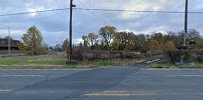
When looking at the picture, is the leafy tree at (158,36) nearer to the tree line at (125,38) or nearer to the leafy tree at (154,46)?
the tree line at (125,38)

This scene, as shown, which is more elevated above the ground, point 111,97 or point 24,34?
point 24,34

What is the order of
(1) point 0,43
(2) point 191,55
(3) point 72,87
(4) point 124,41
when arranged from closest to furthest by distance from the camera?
1. (3) point 72,87
2. (2) point 191,55
3. (4) point 124,41
4. (1) point 0,43

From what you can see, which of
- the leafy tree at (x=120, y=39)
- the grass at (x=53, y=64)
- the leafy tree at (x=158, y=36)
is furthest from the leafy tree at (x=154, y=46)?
the grass at (x=53, y=64)

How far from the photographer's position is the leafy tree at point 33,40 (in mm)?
90312

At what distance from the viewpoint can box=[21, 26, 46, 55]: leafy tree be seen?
9031 centimetres

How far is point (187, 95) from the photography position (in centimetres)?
961

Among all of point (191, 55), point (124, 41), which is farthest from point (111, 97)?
point (124, 41)

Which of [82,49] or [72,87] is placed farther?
[82,49]

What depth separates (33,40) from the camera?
90.7 meters

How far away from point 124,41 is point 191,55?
76884mm

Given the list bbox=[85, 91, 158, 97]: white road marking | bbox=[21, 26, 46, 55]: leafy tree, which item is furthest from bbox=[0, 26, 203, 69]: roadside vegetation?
bbox=[85, 91, 158, 97]: white road marking

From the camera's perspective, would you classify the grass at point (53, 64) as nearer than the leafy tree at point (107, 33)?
Yes

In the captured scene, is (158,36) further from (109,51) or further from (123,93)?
(123,93)

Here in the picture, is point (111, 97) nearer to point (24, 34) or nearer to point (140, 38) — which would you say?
point (24, 34)
